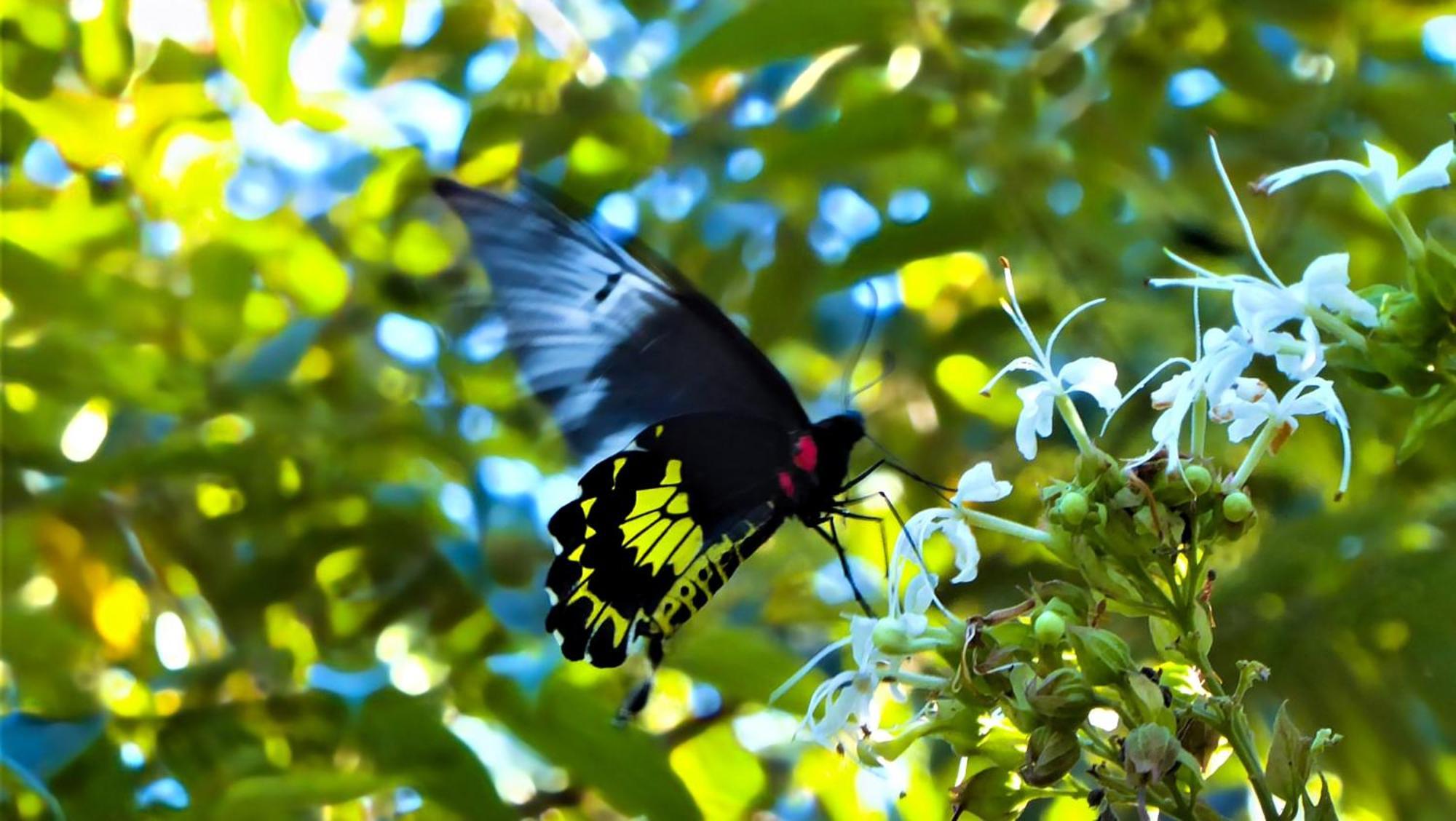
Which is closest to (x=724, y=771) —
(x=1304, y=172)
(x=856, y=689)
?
(x=856, y=689)

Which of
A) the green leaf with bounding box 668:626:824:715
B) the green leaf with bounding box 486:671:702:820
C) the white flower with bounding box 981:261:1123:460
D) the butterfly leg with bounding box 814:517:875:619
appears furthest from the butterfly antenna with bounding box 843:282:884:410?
the white flower with bounding box 981:261:1123:460

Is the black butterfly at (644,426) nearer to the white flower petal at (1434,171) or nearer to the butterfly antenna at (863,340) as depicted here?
the butterfly antenna at (863,340)

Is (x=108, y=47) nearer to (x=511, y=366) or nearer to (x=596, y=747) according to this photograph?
(x=511, y=366)

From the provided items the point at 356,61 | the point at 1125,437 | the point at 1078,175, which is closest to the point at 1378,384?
the point at 1125,437

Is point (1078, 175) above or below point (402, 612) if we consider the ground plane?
above

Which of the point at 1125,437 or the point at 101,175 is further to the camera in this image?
the point at 101,175

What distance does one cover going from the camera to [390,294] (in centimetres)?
144

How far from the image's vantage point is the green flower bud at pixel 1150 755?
0.53 m

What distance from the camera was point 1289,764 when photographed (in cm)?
56

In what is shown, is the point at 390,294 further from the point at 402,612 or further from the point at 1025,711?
the point at 1025,711

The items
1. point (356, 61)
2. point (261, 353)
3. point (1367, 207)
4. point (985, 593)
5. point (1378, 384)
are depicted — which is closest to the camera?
point (1378, 384)

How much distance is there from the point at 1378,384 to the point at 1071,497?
14cm

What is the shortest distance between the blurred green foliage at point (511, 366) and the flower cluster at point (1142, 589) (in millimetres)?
343

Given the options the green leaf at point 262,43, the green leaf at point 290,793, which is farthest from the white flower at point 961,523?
the green leaf at point 262,43
